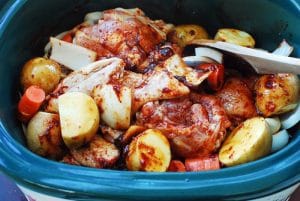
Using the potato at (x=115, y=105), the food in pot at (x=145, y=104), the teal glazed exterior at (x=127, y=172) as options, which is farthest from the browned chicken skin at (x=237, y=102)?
the potato at (x=115, y=105)

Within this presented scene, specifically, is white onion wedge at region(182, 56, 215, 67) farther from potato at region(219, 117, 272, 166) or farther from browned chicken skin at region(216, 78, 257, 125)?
potato at region(219, 117, 272, 166)

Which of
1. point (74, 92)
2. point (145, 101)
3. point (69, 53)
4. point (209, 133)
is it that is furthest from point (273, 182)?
point (69, 53)

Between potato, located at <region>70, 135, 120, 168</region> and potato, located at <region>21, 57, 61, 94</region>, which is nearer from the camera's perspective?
potato, located at <region>70, 135, 120, 168</region>

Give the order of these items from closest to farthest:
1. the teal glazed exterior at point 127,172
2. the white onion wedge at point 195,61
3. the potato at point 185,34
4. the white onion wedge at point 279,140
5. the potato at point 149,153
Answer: the teal glazed exterior at point 127,172 → the potato at point 149,153 → the white onion wedge at point 279,140 → the white onion wedge at point 195,61 → the potato at point 185,34

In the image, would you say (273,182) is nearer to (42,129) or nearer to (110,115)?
(110,115)

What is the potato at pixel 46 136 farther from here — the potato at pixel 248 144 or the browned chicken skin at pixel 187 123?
the potato at pixel 248 144

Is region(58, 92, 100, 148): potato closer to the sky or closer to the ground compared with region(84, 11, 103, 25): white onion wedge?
closer to the ground

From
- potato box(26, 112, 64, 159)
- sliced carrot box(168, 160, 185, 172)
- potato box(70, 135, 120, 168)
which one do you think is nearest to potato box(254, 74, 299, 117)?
sliced carrot box(168, 160, 185, 172)
